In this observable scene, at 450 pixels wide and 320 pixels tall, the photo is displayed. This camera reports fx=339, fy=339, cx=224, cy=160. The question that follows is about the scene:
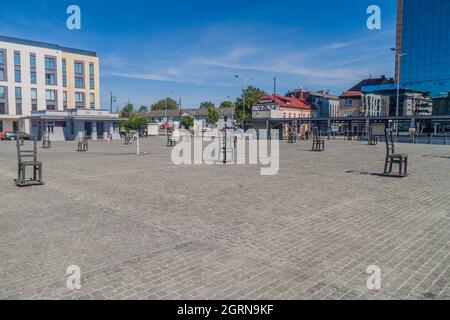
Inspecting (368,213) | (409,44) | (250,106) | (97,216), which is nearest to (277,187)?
(368,213)

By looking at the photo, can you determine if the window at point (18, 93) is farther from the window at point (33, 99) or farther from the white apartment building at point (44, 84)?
the window at point (33, 99)

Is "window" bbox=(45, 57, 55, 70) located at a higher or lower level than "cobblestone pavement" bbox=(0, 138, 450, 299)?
higher

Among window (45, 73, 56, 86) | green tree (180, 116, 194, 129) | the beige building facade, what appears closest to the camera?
the beige building facade

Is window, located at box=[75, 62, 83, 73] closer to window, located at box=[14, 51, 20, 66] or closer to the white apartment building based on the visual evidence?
the white apartment building

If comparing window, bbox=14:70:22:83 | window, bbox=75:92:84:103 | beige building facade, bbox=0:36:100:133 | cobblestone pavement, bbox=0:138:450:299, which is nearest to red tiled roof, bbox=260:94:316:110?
beige building facade, bbox=0:36:100:133

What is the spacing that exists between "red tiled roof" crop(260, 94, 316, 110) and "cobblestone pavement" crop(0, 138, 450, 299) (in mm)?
59210

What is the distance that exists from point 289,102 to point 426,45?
4262 centimetres

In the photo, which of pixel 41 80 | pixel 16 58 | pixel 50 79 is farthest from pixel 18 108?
pixel 16 58

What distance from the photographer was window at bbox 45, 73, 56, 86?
211ft

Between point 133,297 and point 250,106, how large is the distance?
75009 mm

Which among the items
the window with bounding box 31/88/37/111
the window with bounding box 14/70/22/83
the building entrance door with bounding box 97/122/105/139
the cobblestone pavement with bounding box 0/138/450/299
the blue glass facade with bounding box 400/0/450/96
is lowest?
the cobblestone pavement with bounding box 0/138/450/299

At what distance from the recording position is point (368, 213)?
23.3ft

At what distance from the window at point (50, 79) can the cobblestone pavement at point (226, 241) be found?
62449 mm
